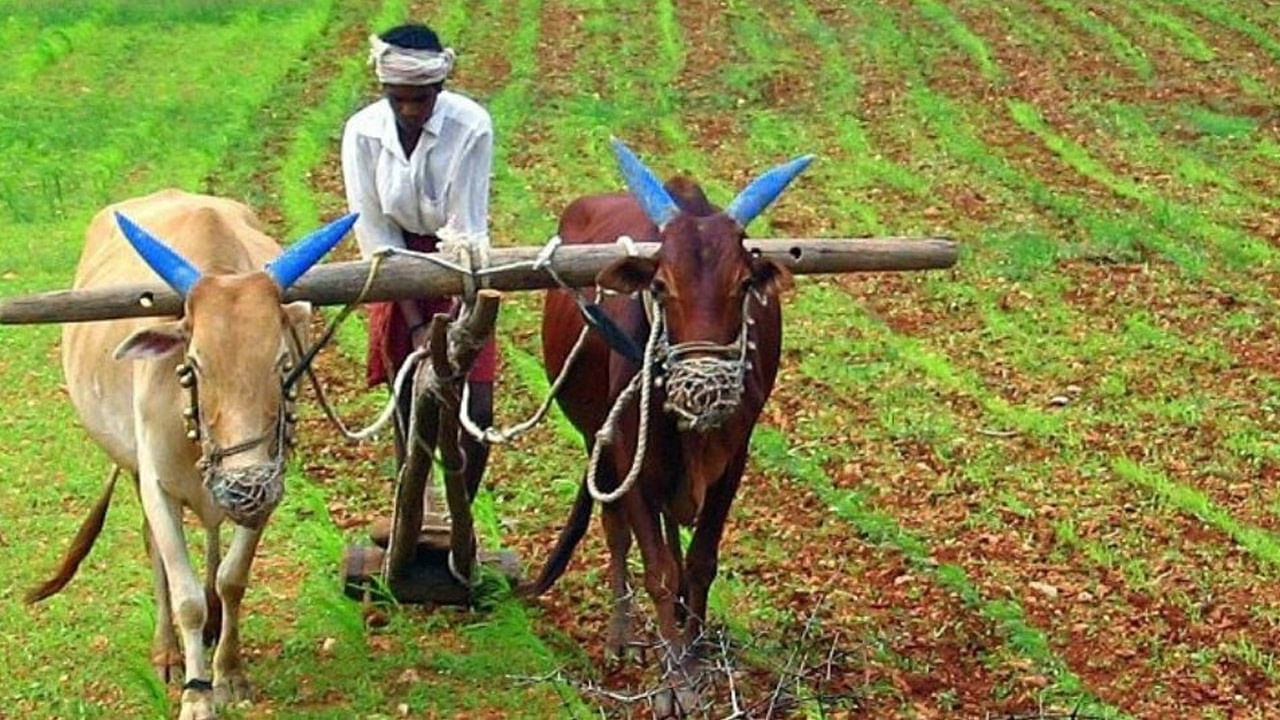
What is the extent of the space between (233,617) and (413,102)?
179cm

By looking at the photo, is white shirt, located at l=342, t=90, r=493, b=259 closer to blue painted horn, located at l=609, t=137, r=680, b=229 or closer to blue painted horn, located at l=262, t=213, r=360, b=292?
blue painted horn, located at l=609, t=137, r=680, b=229

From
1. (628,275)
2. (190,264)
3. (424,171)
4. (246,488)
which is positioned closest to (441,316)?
(628,275)

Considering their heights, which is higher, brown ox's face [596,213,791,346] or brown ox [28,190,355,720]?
brown ox's face [596,213,791,346]

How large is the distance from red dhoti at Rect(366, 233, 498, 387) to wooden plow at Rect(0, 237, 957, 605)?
1.33 feet

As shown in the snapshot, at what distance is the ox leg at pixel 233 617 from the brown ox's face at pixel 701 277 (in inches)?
56.0

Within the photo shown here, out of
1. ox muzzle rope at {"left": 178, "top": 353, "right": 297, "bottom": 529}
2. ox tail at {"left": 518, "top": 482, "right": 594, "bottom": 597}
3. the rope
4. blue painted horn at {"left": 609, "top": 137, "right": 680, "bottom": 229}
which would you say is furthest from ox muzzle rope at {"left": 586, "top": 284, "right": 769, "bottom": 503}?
ox tail at {"left": 518, "top": 482, "right": 594, "bottom": 597}

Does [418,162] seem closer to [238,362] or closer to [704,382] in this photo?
[238,362]

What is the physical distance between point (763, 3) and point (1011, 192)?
28.0ft

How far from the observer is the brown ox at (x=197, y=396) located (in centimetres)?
570

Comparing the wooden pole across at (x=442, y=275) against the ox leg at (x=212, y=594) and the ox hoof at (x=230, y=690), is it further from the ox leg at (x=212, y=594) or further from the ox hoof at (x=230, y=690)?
the ox hoof at (x=230, y=690)

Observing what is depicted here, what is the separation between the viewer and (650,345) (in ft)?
19.6

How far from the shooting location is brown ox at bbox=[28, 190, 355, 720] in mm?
5699

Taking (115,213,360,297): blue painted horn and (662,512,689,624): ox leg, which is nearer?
(115,213,360,297): blue painted horn

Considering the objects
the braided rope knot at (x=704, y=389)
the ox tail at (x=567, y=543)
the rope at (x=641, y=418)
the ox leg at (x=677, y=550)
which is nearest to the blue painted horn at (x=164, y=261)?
the rope at (x=641, y=418)
